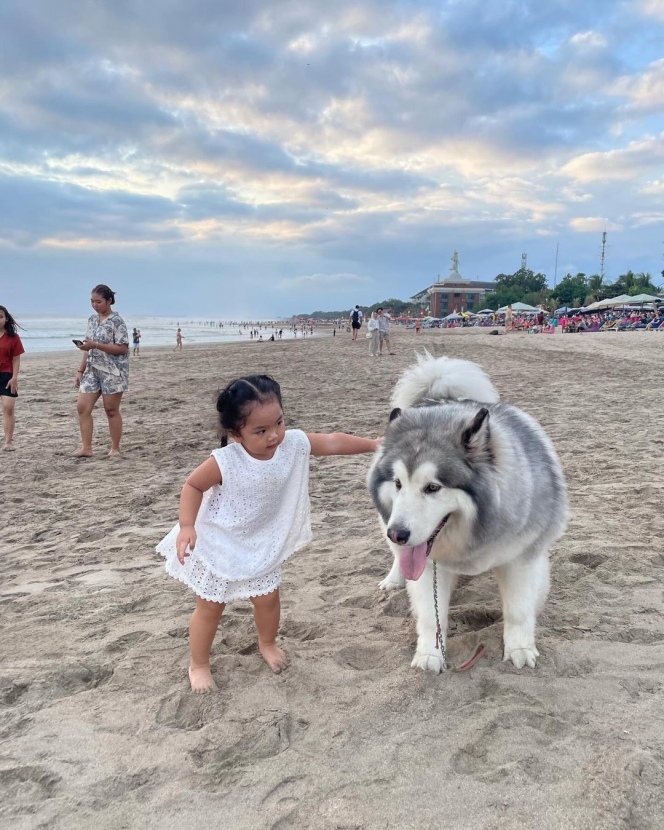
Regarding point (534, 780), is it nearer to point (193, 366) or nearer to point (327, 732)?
point (327, 732)

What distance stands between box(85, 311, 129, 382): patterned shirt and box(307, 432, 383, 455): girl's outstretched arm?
4.44 metres

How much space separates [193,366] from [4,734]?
16763mm

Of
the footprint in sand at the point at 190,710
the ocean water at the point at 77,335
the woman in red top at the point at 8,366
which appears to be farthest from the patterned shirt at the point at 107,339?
the footprint in sand at the point at 190,710

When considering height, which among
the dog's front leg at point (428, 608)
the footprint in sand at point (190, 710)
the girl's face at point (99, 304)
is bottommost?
the footprint in sand at point (190, 710)

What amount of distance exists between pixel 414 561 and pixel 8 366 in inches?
251

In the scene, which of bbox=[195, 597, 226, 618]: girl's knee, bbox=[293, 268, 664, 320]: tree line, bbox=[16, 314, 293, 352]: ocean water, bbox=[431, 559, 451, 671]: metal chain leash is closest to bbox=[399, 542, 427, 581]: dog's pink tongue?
bbox=[431, 559, 451, 671]: metal chain leash

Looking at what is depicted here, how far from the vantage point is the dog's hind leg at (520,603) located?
255cm

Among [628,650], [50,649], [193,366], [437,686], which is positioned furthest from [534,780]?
[193,366]

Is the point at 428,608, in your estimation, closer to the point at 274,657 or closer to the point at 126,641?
the point at 274,657

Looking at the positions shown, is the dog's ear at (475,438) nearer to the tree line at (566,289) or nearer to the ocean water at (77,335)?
the ocean water at (77,335)

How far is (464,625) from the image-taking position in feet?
9.71

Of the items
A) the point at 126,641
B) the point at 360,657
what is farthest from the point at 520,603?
the point at 126,641

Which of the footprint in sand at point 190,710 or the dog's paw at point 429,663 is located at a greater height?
the dog's paw at point 429,663

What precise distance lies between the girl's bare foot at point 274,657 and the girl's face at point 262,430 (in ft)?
3.13
